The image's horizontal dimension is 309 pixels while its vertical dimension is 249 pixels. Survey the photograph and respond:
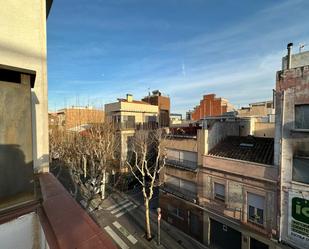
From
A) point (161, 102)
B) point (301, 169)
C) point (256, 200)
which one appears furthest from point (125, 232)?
point (161, 102)

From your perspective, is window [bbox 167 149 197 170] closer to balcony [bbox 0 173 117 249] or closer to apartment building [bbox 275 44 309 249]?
apartment building [bbox 275 44 309 249]

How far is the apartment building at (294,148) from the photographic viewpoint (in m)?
10.5

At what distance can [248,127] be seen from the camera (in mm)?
18375

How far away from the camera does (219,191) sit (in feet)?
46.8

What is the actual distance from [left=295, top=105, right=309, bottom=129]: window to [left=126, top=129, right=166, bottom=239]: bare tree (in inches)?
385

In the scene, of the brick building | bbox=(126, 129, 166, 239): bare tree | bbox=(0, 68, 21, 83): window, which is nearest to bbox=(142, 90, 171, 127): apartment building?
the brick building

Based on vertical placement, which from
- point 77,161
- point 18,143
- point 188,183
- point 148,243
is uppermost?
point 18,143

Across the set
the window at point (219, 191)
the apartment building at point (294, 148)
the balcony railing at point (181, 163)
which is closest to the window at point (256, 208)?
the apartment building at point (294, 148)

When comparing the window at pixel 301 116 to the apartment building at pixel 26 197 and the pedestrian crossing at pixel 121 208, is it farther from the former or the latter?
the pedestrian crossing at pixel 121 208

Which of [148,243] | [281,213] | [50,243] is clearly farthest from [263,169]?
[50,243]

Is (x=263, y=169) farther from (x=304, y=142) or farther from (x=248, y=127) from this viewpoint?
(x=248, y=127)

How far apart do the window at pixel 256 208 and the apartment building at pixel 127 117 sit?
51.5 ft

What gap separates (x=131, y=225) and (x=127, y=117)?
15396 mm

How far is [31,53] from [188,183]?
14539 mm
